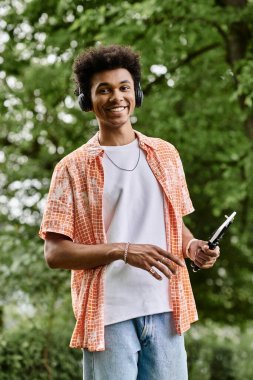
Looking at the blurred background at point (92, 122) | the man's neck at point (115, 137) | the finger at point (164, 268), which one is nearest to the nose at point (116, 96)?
the man's neck at point (115, 137)

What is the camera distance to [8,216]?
9203 mm

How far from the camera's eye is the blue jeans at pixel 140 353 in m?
2.62

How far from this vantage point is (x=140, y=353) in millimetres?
2699

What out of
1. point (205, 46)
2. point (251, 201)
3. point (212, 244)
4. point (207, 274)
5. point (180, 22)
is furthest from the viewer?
point (207, 274)

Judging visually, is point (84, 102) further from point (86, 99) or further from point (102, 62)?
point (102, 62)

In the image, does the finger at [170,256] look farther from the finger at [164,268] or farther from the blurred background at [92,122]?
the blurred background at [92,122]

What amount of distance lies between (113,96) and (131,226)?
47cm

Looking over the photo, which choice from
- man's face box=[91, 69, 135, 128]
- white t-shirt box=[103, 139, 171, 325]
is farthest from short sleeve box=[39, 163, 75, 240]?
man's face box=[91, 69, 135, 128]

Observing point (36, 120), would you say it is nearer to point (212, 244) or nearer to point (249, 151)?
point (249, 151)

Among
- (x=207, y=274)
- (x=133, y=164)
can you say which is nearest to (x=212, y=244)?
(x=133, y=164)

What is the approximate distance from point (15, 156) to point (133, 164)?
7.87 meters

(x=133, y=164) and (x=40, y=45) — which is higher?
(x=40, y=45)

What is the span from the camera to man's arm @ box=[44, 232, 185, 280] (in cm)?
249

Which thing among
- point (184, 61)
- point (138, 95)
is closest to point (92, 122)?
point (184, 61)
